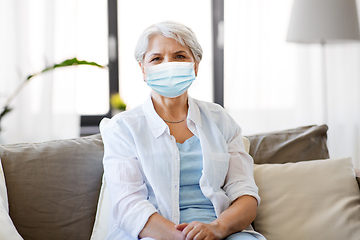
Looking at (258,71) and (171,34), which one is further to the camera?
(258,71)

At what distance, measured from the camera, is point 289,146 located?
166cm

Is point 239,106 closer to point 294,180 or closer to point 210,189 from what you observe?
point 294,180

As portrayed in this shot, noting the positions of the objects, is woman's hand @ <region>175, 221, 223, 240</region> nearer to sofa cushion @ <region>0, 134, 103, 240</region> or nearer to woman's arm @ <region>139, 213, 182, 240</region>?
woman's arm @ <region>139, 213, 182, 240</region>

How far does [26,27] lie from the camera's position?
223 centimetres

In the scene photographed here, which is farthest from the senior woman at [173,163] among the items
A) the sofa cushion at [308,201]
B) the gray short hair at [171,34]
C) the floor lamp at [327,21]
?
the floor lamp at [327,21]

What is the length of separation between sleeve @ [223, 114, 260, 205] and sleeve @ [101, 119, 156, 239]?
0.29 m

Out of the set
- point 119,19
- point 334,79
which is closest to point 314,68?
point 334,79

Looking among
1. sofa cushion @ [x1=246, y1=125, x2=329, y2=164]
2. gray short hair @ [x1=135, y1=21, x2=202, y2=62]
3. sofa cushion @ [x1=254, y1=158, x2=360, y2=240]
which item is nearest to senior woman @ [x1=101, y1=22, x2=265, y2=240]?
gray short hair @ [x1=135, y1=21, x2=202, y2=62]

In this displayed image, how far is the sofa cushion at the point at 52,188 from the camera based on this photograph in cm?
130

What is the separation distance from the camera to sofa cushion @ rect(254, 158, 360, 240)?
1.33m

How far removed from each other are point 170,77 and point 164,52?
96mm

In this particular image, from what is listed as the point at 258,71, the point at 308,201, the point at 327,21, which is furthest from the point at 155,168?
the point at 258,71

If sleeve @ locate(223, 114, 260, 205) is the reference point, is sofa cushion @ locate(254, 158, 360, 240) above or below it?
below

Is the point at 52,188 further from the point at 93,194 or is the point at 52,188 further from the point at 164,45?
the point at 164,45
